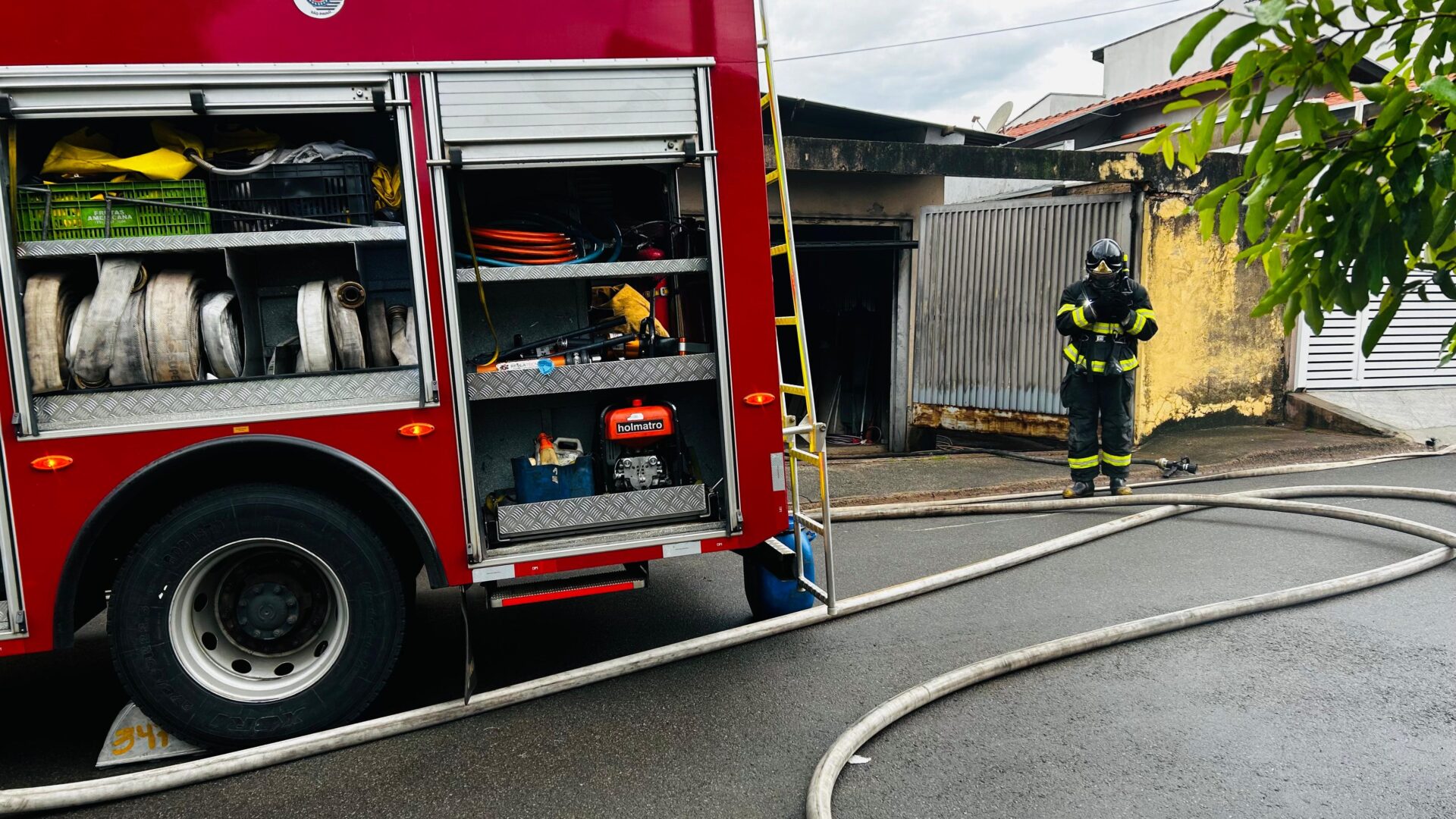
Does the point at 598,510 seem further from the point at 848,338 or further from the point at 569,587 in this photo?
the point at 848,338

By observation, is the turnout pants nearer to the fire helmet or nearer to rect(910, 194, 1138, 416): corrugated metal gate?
the fire helmet

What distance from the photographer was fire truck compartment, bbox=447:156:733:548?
375 cm

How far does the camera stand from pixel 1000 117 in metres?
15.9

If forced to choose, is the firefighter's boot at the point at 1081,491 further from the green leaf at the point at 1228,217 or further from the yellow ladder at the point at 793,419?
the green leaf at the point at 1228,217

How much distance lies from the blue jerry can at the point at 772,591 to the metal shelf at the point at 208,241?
232cm

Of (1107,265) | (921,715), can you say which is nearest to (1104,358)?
(1107,265)

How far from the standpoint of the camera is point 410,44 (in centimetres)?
343

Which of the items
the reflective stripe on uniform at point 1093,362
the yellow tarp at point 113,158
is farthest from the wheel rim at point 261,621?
the reflective stripe on uniform at point 1093,362

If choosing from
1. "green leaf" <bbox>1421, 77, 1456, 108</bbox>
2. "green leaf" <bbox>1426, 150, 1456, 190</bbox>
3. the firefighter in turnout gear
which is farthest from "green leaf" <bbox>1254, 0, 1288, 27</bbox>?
the firefighter in turnout gear

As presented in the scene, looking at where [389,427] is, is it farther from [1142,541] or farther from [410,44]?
[1142,541]

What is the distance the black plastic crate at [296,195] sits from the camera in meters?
3.54

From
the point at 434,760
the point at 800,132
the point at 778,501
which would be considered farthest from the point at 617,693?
the point at 800,132

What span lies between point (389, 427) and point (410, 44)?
4.76 ft

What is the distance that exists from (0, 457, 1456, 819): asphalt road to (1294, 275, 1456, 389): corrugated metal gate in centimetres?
590
